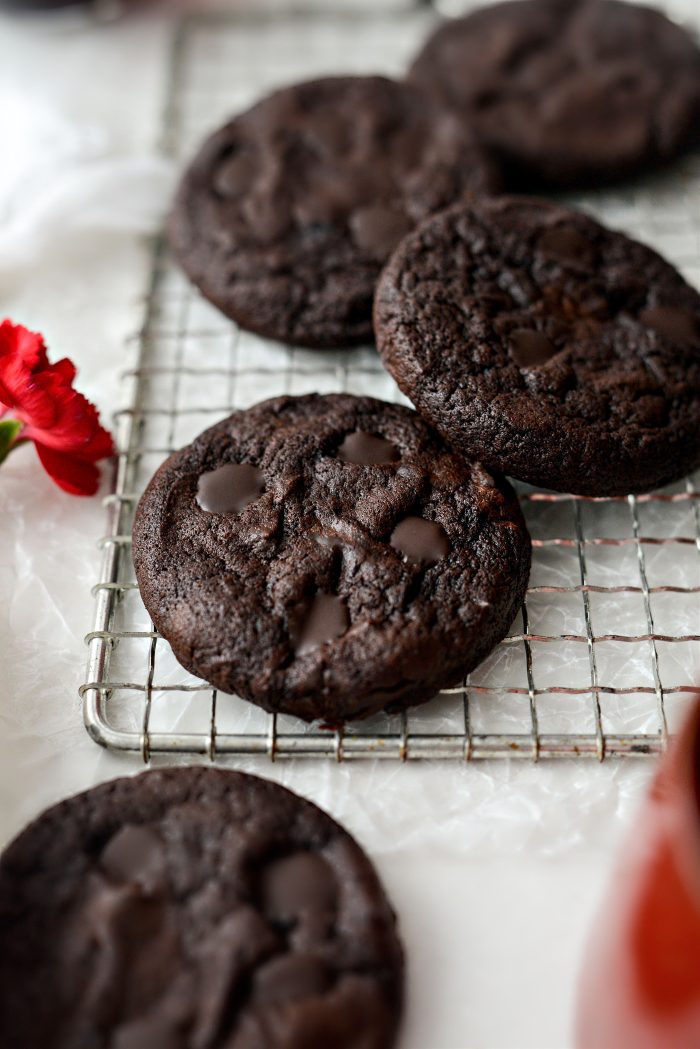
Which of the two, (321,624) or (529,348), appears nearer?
(321,624)

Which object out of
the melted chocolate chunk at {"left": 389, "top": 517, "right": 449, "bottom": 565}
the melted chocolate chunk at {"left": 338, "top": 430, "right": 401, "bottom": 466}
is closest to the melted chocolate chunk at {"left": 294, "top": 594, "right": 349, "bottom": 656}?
the melted chocolate chunk at {"left": 389, "top": 517, "right": 449, "bottom": 565}

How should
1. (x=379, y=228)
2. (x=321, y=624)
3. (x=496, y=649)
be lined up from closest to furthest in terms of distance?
(x=321, y=624)
(x=496, y=649)
(x=379, y=228)

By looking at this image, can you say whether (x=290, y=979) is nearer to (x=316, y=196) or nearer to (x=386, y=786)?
(x=386, y=786)

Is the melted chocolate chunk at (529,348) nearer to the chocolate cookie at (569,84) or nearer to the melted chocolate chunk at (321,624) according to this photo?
the melted chocolate chunk at (321,624)

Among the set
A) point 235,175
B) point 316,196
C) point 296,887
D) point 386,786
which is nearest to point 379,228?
point 316,196

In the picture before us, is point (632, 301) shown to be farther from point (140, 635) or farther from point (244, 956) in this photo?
point (244, 956)

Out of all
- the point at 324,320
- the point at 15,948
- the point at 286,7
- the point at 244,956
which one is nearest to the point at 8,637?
the point at 15,948
